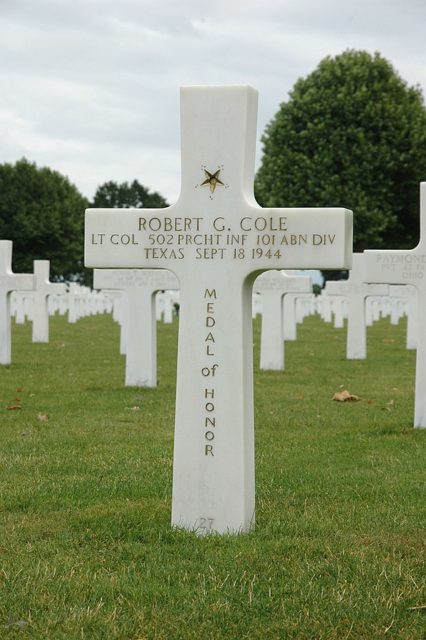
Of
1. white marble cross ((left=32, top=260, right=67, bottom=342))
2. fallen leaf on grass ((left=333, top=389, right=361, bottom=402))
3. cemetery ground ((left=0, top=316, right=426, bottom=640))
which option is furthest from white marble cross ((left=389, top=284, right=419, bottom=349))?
cemetery ground ((left=0, top=316, right=426, bottom=640))

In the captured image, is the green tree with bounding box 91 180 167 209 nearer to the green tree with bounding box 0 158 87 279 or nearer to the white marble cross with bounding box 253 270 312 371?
the green tree with bounding box 0 158 87 279

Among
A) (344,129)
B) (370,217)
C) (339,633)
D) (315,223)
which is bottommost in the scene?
(339,633)

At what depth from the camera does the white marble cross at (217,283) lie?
638cm

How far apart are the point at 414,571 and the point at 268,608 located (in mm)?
898

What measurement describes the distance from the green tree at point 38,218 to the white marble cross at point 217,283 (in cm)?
5659

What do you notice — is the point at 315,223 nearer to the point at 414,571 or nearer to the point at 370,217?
the point at 414,571

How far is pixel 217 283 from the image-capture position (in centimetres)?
643

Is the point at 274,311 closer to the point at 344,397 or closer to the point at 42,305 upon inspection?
the point at 344,397

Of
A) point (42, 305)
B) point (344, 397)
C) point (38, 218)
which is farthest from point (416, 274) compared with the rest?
point (38, 218)

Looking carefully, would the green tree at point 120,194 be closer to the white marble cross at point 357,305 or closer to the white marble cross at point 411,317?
the white marble cross at point 411,317

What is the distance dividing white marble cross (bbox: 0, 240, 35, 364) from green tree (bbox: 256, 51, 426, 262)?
26.3 meters

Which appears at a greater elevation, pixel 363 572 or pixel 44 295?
pixel 44 295

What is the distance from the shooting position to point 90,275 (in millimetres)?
76812

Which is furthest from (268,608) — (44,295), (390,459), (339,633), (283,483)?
(44,295)
